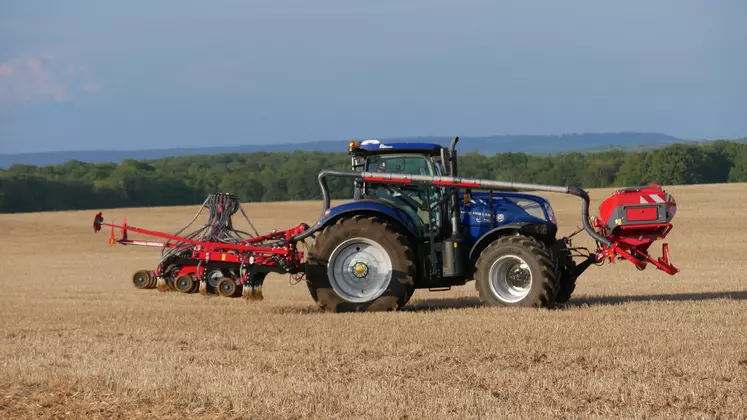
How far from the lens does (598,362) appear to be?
8.44 meters

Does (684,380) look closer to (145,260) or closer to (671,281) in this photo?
(671,281)

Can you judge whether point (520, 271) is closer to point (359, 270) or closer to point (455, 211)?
point (455, 211)

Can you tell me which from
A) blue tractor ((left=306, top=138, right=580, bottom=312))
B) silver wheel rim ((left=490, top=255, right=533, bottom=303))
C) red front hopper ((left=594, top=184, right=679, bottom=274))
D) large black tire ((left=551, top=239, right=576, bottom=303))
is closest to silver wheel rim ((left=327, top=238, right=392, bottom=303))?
blue tractor ((left=306, top=138, right=580, bottom=312))

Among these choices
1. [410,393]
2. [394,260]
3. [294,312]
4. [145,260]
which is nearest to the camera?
[410,393]

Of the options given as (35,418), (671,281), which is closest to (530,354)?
(35,418)

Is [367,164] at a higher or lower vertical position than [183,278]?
higher

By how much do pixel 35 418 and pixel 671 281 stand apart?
1307 cm

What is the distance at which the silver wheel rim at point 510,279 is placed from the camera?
38.9 feet

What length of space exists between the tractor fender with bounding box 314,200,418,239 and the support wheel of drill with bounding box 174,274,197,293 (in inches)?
83.2

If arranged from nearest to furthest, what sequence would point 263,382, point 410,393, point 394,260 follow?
1. point 410,393
2. point 263,382
3. point 394,260

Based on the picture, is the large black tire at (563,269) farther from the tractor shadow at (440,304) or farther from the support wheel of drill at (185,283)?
the support wheel of drill at (185,283)

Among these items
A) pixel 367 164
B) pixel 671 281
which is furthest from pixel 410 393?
pixel 671 281

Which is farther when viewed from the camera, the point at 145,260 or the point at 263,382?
the point at 145,260

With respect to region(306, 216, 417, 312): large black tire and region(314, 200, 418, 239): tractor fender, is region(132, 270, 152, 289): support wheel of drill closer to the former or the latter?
region(306, 216, 417, 312): large black tire
